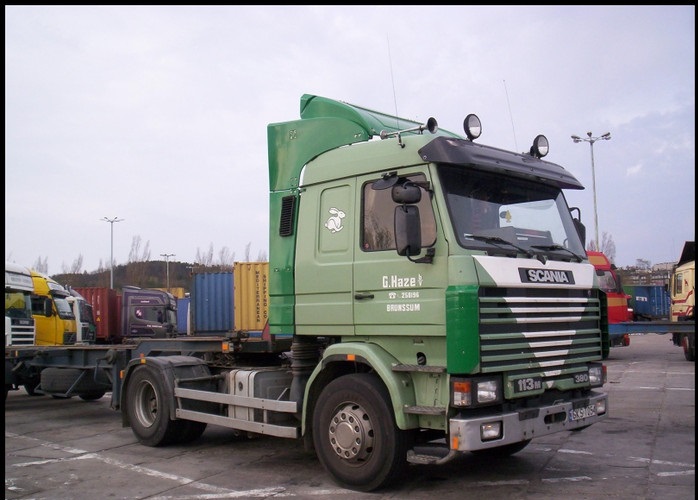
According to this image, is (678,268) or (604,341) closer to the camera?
(604,341)

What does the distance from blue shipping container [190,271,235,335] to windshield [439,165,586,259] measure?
10.7 m

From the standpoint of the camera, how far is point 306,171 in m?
7.31

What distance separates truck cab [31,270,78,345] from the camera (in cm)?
1526

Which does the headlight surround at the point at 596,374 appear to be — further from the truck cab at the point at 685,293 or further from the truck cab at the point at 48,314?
the truck cab at the point at 685,293

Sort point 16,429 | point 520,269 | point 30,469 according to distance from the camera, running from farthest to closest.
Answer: point 16,429 < point 30,469 < point 520,269

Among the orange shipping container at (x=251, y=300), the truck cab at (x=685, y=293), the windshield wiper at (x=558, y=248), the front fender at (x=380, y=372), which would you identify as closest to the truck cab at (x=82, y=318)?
the orange shipping container at (x=251, y=300)

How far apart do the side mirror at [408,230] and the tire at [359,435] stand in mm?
1287

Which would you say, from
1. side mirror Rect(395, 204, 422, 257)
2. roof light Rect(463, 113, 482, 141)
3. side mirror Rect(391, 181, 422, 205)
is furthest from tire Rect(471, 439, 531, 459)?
roof light Rect(463, 113, 482, 141)

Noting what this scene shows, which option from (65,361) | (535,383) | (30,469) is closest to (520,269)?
(535,383)

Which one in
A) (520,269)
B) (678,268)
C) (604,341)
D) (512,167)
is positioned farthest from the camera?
(678,268)

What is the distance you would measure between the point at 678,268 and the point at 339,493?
19.1m

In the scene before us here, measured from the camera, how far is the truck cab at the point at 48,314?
50.1ft

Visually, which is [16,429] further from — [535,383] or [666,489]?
[666,489]

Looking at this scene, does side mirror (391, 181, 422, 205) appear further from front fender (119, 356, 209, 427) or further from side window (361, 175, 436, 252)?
front fender (119, 356, 209, 427)
